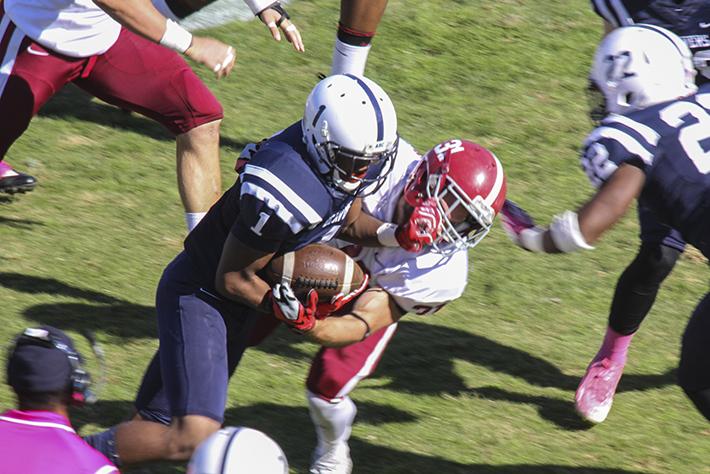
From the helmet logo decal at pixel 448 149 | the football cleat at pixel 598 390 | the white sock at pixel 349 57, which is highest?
the helmet logo decal at pixel 448 149

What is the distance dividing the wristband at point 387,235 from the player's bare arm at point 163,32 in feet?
4.09

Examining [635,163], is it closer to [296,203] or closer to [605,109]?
[605,109]

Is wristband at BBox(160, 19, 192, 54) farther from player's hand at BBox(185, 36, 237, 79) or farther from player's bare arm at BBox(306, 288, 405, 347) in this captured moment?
player's bare arm at BBox(306, 288, 405, 347)

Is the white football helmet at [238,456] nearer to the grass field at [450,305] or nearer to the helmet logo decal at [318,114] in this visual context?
the helmet logo decal at [318,114]

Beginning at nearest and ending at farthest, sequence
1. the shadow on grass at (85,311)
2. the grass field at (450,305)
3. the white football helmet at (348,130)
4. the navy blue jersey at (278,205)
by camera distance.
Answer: the navy blue jersey at (278,205), the white football helmet at (348,130), the grass field at (450,305), the shadow on grass at (85,311)

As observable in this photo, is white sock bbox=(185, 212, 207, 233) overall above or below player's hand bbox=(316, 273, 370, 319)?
below

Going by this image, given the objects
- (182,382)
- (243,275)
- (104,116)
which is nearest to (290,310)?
(243,275)

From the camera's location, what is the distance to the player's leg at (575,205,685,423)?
480cm

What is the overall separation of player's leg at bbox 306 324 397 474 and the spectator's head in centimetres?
108

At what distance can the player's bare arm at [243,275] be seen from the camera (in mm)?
3652

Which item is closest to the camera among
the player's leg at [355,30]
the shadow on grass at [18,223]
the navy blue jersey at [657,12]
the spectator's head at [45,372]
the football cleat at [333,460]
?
the spectator's head at [45,372]

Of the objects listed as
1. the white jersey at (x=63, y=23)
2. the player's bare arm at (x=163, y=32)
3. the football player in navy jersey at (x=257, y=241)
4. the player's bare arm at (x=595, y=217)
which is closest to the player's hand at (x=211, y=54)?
the player's bare arm at (x=163, y=32)

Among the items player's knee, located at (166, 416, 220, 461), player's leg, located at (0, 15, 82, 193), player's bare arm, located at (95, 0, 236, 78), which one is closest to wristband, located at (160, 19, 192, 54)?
player's bare arm, located at (95, 0, 236, 78)

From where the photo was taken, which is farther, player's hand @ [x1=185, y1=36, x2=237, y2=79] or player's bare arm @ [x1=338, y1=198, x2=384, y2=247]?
player's hand @ [x1=185, y1=36, x2=237, y2=79]
